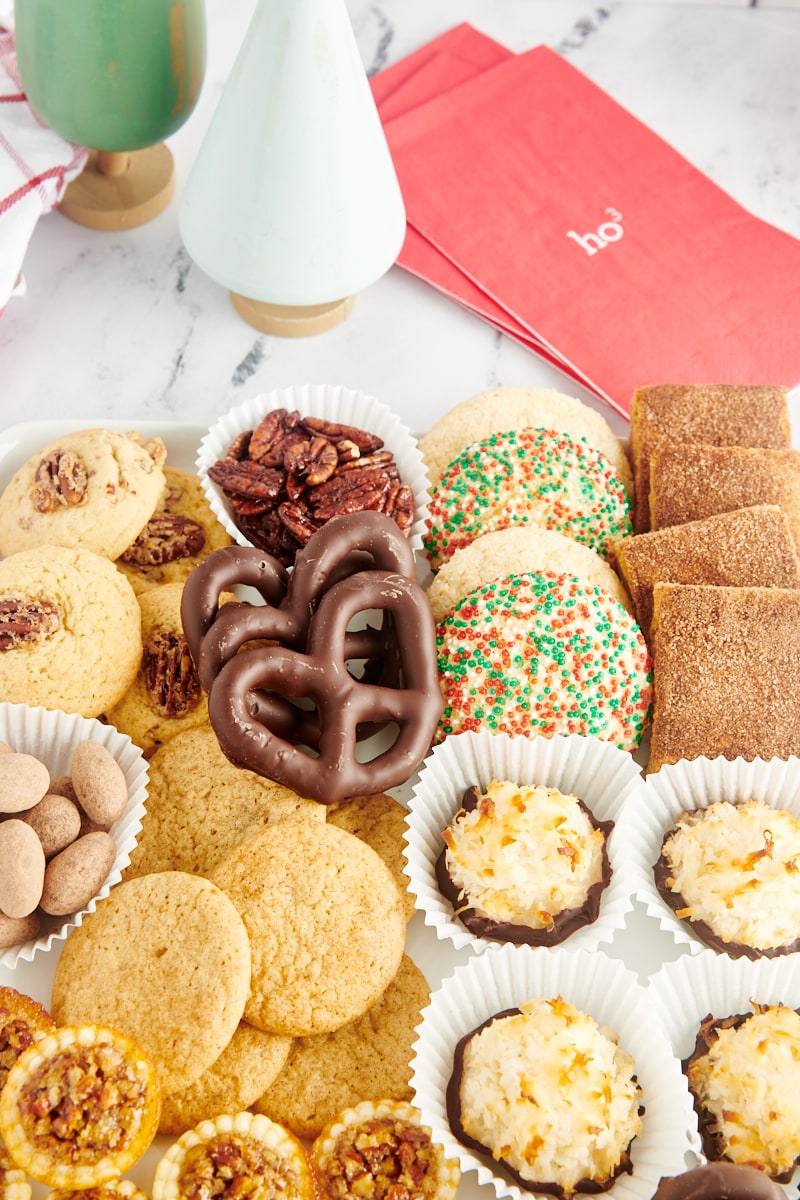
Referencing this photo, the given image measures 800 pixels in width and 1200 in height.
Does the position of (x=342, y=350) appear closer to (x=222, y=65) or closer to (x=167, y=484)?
(x=167, y=484)

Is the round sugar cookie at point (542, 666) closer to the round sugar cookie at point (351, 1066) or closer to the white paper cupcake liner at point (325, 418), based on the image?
the white paper cupcake liner at point (325, 418)

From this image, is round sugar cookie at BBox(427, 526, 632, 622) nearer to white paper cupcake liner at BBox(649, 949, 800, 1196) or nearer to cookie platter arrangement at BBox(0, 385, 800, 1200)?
cookie platter arrangement at BBox(0, 385, 800, 1200)

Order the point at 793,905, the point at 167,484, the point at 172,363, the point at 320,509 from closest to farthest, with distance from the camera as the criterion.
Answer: the point at 793,905, the point at 320,509, the point at 167,484, the point at 172,363

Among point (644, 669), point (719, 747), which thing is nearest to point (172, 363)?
point (644, 669)

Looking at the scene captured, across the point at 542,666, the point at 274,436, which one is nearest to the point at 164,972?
the point at 542,666

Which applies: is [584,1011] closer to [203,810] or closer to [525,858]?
[525,858]

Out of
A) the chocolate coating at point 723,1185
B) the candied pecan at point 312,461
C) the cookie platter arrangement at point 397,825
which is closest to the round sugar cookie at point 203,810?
the cookie platter arrangement at point 397,825
